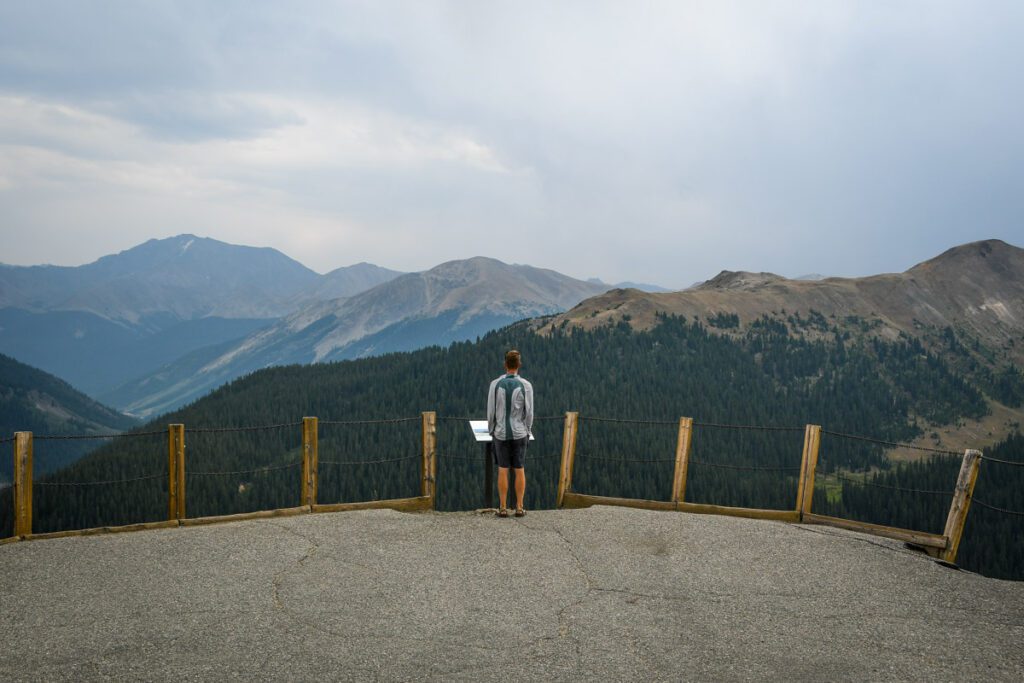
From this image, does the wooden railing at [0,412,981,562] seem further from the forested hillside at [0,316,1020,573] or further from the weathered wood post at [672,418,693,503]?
the forested hillside at [0,316,1020,573]

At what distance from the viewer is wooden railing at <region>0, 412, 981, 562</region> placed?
1460 cm

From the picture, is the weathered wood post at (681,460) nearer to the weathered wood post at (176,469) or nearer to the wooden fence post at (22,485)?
the weathered wood post at (176,469)

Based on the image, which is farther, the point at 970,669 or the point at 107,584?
the point at 107,584

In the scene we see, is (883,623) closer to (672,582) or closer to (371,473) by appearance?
(672,582)

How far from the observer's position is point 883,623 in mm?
11141

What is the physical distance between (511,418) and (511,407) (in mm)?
228

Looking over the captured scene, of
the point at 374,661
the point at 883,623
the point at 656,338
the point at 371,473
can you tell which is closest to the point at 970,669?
the point at 883,623

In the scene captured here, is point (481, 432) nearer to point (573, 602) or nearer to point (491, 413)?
point (491, 413)

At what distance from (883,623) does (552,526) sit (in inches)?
245

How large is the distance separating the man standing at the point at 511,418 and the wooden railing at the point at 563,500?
1.43 meters

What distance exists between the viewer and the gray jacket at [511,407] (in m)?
15.6

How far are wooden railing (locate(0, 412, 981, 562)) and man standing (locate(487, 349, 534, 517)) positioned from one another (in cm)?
143

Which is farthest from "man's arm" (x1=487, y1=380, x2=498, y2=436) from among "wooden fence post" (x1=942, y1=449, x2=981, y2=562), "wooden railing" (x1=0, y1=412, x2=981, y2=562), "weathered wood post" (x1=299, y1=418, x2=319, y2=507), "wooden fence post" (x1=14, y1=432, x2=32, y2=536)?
"wooden fence post" (x1=942, y1=449, x2=981, y2=562)

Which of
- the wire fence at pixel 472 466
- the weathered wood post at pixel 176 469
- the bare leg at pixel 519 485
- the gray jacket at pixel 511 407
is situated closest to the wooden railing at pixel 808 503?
the bare leg at pixel 519 485
